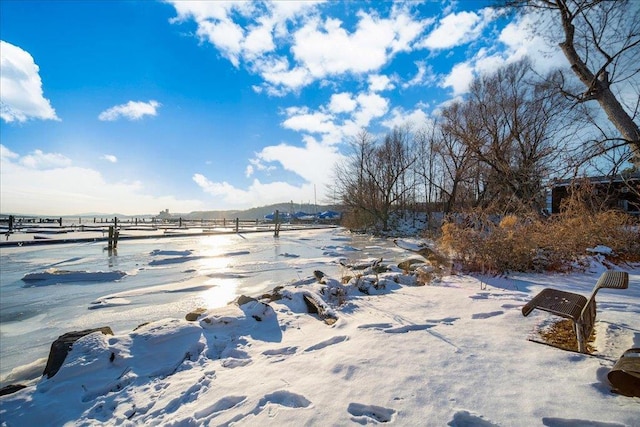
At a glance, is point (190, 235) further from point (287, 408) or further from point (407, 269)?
point (287, 408)

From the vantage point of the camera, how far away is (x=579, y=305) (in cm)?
289

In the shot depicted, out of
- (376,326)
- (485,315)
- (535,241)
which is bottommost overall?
(376,326)

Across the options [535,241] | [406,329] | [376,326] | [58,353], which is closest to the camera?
[58,353]

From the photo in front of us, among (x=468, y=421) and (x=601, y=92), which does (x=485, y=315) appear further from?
(x=601, y=92)

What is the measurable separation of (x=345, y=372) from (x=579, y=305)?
234 cm

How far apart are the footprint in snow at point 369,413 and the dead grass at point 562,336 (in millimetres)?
1882

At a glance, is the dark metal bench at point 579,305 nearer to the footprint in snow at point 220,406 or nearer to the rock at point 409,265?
the footprint in snow at point 220,406

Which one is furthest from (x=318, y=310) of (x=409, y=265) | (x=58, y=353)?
(x=409, y=265)

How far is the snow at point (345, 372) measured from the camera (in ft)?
6.62

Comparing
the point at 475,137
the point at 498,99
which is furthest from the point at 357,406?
the point at 498,99

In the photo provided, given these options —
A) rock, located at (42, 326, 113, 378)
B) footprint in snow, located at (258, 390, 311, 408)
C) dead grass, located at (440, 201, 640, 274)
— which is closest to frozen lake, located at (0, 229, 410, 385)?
rock, located at (42, 326, 113, 378)

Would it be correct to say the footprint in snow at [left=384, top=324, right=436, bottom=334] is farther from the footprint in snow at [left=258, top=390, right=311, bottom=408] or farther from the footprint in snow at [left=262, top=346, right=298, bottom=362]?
the footprint in snow at [left=258, top=390, right=311, bottom=408]

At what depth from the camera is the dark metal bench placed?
2629 mm

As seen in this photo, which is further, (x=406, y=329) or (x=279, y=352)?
(x=406, y=329)
